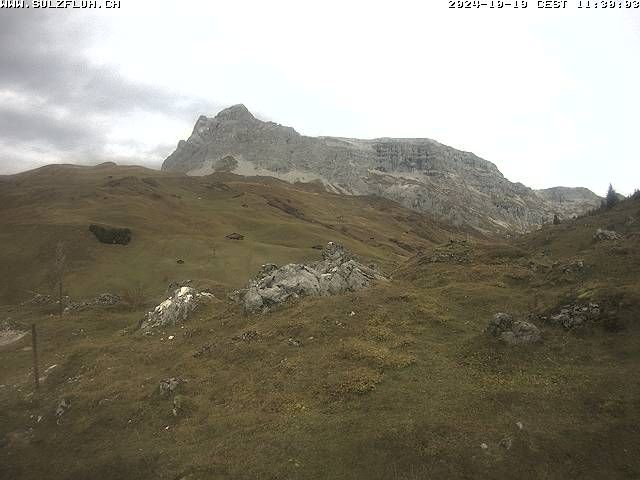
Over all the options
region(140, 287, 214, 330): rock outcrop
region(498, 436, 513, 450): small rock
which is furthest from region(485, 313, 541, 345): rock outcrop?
region(140, 287, 214, 330): rock outcrop

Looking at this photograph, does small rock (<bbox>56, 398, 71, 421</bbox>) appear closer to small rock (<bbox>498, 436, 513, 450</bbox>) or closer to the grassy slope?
the grassy slope

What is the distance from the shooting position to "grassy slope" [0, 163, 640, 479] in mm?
20156

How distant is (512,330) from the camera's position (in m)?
28.7

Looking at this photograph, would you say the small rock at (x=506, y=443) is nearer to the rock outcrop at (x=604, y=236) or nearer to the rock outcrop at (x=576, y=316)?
the rock outcrop at (x=576, y=316)

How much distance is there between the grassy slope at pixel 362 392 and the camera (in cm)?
2016

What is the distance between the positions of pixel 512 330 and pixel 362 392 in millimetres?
10174

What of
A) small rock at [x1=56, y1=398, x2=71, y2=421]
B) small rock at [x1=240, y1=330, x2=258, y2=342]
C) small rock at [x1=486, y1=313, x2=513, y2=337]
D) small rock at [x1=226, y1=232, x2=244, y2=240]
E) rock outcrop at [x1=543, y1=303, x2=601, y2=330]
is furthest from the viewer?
small rock at [x1=226, y1=232, x2=244, y2=240]

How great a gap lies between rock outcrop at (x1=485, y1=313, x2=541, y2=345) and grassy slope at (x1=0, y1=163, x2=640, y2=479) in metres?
0.76

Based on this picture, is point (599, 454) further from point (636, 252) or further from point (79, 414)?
point (79, 414)

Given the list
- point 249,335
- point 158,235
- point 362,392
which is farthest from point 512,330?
point 158,235

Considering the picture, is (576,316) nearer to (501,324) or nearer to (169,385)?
(501,324)

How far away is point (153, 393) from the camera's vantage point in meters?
30.8

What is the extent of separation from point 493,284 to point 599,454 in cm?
2601

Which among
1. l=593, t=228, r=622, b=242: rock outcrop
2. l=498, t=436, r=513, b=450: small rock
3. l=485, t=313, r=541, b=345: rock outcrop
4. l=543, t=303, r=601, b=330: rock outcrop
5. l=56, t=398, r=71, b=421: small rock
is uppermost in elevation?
l=593, t=228, r=622, b=242: rock outcrop
